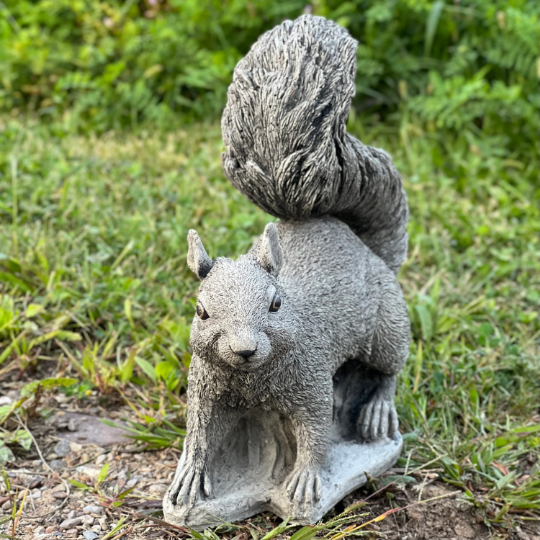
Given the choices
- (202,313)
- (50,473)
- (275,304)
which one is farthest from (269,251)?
(50,473)

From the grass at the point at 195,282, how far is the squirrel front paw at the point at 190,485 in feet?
1.41

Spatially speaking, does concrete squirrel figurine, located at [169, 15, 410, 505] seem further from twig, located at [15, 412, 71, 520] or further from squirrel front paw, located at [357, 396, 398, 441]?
twig, located at [15, 412, 71, 520]

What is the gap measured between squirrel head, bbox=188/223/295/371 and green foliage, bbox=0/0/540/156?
10.1ft

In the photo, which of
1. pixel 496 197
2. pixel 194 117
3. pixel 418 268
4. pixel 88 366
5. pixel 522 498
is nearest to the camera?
pixel 522 498

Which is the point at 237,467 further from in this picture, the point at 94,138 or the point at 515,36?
the point at 515,36

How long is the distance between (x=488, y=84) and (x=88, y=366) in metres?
3.43

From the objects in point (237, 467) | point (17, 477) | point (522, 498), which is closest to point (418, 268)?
point (522, 498)

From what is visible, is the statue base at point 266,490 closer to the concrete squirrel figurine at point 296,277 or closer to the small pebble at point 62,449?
the concrete squirrel figurine at point 296,277

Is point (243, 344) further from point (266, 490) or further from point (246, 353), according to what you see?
point (266, 490)

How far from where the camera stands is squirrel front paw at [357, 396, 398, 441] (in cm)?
252

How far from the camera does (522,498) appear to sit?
2.46 meters

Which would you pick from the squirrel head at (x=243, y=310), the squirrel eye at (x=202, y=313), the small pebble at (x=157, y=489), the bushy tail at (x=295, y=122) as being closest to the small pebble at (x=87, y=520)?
the small pebble at (x=157, y=489)

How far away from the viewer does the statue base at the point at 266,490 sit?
87.0 inches

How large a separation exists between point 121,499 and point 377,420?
0.87 m
